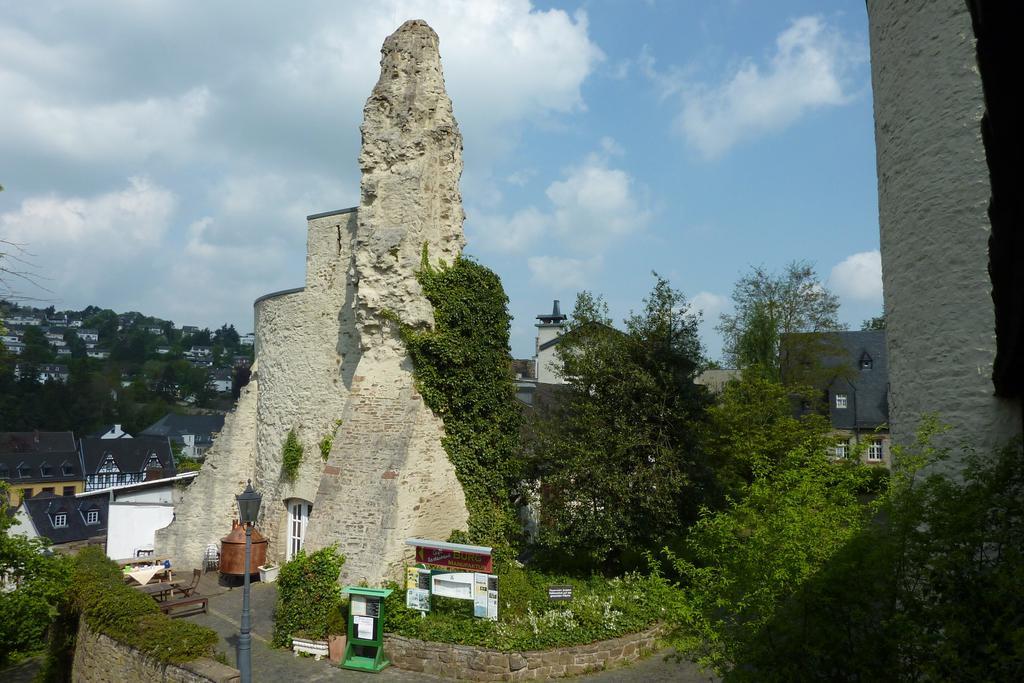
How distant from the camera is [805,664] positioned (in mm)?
4320

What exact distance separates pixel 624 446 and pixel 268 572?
29.4 feet

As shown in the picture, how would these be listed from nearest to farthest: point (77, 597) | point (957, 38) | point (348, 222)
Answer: point (957, 38) < point (77, 597) < point (348, 222)

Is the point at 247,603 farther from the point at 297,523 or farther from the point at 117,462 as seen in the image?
the point at 117,462

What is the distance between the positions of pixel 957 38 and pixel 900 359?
248cm

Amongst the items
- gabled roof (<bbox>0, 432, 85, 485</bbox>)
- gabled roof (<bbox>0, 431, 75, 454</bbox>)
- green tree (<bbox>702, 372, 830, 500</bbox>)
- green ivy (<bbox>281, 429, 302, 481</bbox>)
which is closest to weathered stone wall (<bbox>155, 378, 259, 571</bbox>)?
green ivy (<bbox>281, 429, 302, 481</bbox>)

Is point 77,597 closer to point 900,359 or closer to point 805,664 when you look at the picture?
point 805,664

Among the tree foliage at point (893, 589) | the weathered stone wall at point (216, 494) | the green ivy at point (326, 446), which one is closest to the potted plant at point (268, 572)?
the weathered stone wall at point (216, 494)

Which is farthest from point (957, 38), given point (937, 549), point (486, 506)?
point (486, 506)

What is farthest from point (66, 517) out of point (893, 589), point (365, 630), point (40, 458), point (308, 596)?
point (893, 589)

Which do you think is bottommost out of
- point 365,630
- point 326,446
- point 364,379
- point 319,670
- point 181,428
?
point 319,670

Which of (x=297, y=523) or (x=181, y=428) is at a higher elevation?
(x=181, y=428)

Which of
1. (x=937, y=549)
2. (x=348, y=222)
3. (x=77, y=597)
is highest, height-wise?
(x=348, y=222)

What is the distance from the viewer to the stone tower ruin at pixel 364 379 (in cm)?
1266

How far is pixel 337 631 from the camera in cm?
1135
